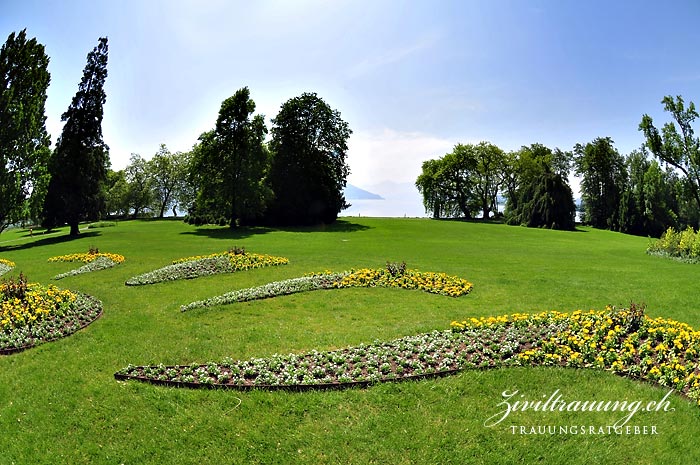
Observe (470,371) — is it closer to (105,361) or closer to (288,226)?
(105,361)

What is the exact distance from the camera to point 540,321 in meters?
9.14

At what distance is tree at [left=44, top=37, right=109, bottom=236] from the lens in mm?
32594

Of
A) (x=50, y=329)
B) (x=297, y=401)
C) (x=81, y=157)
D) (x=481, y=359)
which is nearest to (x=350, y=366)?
(x=297, y=401)

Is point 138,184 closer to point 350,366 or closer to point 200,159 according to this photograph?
point 200,159

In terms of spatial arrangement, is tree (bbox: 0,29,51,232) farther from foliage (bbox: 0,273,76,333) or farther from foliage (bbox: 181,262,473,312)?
foliage (bbox: 181,262,473,312)

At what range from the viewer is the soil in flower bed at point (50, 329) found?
340 inches

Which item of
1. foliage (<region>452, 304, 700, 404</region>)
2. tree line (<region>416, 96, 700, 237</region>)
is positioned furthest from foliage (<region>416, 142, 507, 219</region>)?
foliage (<region>452, 304, 700, 404</region>)

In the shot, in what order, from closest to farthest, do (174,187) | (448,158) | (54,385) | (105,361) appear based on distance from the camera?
(54,385) → (105,361) → (448,158) → (174,187)

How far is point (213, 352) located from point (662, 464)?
7.21 m

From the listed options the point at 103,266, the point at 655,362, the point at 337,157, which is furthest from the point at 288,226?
the point at 655,362

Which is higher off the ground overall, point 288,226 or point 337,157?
point 337,157

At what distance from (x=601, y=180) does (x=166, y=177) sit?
226ft

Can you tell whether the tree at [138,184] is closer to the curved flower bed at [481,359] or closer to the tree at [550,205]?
the tree at [550,205]

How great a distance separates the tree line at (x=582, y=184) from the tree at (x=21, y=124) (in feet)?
129
